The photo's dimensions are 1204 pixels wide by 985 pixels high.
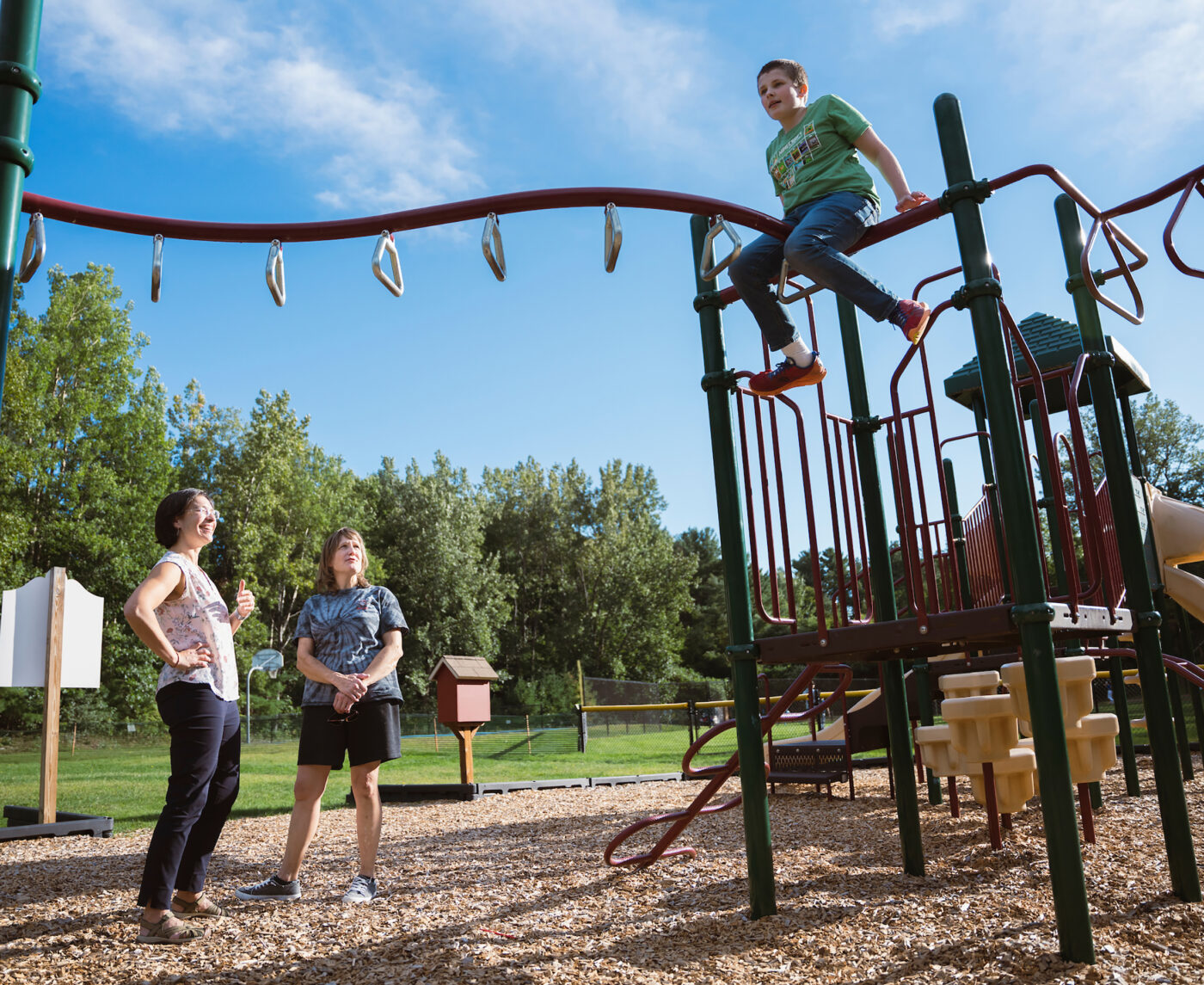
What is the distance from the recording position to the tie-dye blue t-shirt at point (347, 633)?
357 centimetres

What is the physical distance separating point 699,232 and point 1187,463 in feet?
122

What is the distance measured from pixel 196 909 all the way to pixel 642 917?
164 centimetres

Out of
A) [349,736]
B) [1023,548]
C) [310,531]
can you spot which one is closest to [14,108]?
[349,736]

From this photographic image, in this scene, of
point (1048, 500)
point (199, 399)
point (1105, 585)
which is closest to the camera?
point (1105, 585)

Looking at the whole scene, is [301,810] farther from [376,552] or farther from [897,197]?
[376,552]

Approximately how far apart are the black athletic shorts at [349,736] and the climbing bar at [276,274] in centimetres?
161

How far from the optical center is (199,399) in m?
32.1

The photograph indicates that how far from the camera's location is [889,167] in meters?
3.12

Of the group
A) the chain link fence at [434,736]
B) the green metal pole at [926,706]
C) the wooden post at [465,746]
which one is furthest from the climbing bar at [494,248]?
the chain link fence at [434,736]

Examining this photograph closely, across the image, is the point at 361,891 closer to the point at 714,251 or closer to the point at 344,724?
the point at 344,724

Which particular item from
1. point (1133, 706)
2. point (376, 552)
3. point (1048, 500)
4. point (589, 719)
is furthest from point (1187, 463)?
point (1048, 500)

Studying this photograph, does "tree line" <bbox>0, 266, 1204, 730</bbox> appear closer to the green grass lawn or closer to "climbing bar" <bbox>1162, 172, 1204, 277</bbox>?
the green grass lawn

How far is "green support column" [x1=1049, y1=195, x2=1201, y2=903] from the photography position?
3.01 meters

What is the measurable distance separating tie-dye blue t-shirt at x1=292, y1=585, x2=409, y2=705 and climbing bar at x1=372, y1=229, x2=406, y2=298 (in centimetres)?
122
